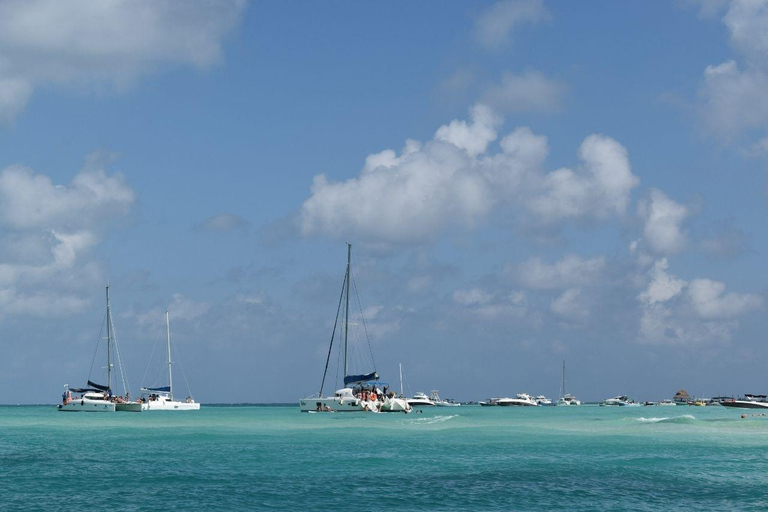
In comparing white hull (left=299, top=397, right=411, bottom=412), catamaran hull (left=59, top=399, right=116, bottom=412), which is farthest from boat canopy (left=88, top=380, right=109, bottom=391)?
white hull (left=299, top=397, right=411, bottom=412)

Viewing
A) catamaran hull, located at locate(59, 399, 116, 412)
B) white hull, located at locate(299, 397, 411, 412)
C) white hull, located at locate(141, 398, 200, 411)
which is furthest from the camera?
white hull, located at locate(141, 398, 200, 411)

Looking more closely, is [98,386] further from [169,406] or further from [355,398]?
[355,398]

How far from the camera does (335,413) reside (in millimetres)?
115875

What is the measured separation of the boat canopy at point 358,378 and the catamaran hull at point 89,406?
3760cm

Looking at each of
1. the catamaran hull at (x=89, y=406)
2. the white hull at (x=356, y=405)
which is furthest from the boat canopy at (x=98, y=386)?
the white hull at (x=356, y=405)

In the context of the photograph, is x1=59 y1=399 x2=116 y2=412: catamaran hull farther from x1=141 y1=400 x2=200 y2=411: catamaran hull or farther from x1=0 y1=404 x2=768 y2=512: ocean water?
x1=0 y1=404 x2=768 y2=512: ocean water

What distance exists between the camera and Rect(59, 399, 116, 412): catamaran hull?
440 feet

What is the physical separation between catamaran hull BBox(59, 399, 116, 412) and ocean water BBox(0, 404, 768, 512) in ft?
193

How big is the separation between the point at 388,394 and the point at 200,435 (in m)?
48.6

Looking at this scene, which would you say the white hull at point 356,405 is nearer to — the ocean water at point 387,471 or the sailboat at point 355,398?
the sailboat at point 355,398

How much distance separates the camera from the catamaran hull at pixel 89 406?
13400 centimetres

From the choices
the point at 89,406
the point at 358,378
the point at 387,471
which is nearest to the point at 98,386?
the point at 89,406

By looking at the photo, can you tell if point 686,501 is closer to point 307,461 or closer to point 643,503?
point 643,503

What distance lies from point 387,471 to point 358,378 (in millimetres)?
74674
